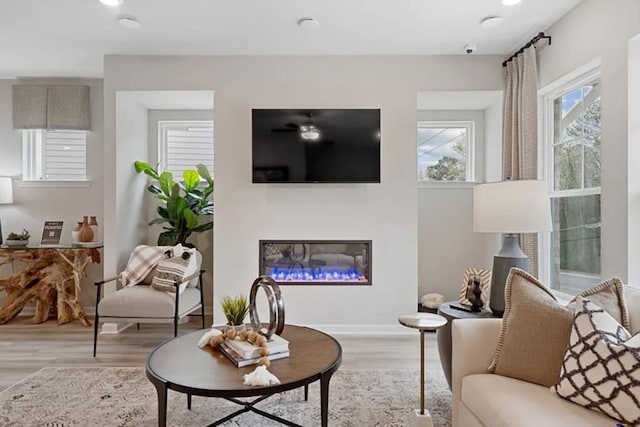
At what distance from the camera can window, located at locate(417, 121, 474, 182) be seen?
4555mm

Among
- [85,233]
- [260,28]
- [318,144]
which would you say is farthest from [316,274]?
[85,233]

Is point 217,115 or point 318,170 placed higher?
point 217,115

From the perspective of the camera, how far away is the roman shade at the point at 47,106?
176 inches

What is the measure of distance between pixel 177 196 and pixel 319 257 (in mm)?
1640

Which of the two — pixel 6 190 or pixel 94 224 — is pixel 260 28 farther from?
pixel 6 190

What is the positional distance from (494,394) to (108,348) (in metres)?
3.16

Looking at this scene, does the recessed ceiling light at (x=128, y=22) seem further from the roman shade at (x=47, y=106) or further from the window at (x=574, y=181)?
the window at (x=574, y=181)

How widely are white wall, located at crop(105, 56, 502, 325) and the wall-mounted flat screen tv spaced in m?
0.15

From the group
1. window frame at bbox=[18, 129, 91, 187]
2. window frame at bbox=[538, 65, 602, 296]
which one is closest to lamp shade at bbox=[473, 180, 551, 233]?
window frame at bbox=[538, 65, 602, 296]

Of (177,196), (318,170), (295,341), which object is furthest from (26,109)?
(295,341)

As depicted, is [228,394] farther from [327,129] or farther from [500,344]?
[327,129]

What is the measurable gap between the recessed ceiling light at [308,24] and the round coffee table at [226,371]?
2.40m

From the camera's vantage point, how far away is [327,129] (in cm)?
378

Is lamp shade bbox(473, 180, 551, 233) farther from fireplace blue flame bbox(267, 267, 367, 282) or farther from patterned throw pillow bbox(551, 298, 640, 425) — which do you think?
fireplace blue flame bbox(267, 267, 367, 282)
